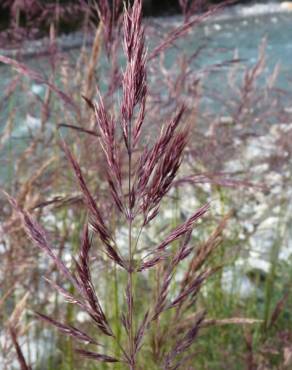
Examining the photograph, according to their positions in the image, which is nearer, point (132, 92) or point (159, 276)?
point (132, 92)

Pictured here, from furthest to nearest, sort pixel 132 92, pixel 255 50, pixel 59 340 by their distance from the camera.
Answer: pixel 255 50 → pixel 59 340 → pixel 132 92

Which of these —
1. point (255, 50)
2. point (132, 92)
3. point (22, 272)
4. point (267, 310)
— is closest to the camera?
point (132, 92)

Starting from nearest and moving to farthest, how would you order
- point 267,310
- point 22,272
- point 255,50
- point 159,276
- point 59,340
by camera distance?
point 159,276, point 22,272, point 59,340, point 267,310, point 255,50

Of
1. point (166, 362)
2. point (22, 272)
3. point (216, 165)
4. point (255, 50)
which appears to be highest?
point (255, 50)

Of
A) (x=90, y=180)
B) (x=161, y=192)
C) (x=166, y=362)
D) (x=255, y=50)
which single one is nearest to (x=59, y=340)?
(x=90, y=180)

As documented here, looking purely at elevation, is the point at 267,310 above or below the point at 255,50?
below

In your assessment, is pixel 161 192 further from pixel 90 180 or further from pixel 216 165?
pixel 216 165

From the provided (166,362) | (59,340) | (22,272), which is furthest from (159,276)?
(59,340)

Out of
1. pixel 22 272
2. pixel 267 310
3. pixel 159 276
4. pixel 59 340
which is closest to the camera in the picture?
pixel 159 276

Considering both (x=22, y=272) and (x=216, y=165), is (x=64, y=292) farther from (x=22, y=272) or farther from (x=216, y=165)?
(x=216, y=165)
